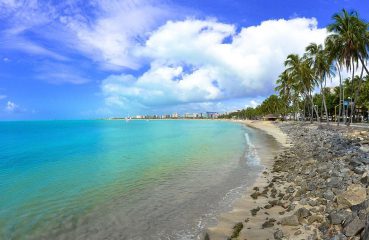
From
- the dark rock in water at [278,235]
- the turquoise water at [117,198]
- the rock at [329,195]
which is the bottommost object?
the turquoise water at [117,198]

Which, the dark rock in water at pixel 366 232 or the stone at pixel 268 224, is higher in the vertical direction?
the dark rock in water at pixel 366 232

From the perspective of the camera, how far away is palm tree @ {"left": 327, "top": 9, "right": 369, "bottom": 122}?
132 feet

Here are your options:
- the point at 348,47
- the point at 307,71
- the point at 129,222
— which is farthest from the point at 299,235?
the point at 307,71

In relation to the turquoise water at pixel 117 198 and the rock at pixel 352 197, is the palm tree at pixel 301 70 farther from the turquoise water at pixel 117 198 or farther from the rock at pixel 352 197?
the rock at pixel 352 197

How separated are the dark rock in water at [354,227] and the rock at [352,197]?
204 centimetres

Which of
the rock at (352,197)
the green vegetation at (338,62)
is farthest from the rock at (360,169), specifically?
the green vegetation at (338,62)

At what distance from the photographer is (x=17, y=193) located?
15.9 meters

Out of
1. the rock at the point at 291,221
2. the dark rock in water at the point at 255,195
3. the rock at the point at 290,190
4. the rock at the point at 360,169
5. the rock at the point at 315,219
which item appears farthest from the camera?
the dark rock in water at the point at 255,195

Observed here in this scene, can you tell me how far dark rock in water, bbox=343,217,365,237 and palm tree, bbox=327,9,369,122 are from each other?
1490 inches

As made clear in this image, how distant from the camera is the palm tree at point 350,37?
40.2 meters

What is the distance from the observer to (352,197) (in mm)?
9320

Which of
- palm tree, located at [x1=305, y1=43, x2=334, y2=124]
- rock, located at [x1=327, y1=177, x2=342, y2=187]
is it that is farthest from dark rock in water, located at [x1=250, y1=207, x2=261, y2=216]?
palm tree, located at [x1=305, y1=43, x2=334, y2=124]

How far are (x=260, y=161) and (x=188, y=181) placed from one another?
29.9 feet

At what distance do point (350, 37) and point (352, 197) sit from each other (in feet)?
121
